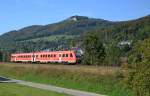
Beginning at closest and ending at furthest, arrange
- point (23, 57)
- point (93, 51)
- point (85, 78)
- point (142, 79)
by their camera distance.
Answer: point (142, 79)
point (85, 78)
point (93, 51)
point (23, 57)

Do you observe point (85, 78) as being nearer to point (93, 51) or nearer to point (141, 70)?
point (141, 70)

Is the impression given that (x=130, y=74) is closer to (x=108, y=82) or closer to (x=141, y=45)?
(x=141, y=45)

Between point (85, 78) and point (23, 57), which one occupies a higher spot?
point (23, 57)

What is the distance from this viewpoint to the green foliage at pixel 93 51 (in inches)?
2890

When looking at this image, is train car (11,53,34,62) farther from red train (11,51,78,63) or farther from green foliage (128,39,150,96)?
green foliage (128,39,150,96)

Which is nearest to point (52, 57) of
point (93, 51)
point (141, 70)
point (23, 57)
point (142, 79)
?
point (93, 51)

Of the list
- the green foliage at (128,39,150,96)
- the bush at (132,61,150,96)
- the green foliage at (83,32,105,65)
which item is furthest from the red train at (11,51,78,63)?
the bush at (132,61,150,96)

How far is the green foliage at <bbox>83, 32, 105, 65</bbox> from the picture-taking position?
7341cm

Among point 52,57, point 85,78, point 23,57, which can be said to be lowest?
point 85,78

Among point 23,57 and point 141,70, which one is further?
point 23,57

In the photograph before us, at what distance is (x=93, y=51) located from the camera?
243 feet

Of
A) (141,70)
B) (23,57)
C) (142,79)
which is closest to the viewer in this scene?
(142,79)

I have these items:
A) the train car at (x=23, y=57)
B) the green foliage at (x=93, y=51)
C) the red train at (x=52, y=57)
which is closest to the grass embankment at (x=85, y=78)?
the red train at (x=52, y=57)

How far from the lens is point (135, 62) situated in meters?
19.6
